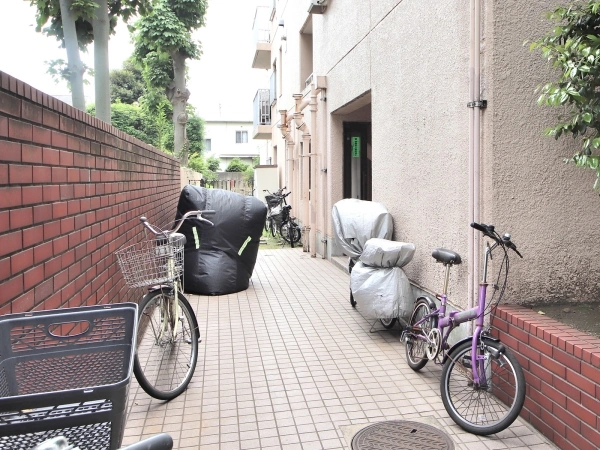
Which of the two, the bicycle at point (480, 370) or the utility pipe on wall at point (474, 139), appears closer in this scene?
the bicycle at point (480, 370)

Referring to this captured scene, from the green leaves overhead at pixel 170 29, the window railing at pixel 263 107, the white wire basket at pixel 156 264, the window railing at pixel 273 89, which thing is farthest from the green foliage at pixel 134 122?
the white wire basket at pixel 156 264

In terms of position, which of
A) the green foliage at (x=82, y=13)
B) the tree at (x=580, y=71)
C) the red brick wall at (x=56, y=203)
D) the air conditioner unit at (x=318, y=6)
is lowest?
the red brick wall at (x=56, y=203)

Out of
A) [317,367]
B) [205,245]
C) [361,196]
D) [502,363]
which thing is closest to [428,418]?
[502,363]

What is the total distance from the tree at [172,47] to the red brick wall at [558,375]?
13908 mm

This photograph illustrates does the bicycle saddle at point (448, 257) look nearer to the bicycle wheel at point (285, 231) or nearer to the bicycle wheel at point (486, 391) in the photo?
the bicycle wheel at point (486, 391)

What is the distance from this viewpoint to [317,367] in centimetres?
429

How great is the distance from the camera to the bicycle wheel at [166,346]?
3736mm

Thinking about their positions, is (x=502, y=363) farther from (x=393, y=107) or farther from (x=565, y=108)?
(x=393, y=107)

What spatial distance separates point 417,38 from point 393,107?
93 centimetres

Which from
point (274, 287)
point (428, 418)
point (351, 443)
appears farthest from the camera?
point (274, 287)

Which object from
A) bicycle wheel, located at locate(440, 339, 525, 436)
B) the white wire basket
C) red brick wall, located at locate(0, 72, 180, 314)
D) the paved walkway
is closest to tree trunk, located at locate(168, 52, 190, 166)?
the paved walkway

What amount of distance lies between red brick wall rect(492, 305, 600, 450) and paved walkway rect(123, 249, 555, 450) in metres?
0.15

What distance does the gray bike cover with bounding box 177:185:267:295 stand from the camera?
22.5 feet

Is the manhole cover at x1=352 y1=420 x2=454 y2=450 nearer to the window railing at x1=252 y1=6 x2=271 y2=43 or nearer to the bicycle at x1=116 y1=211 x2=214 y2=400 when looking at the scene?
the bicycle at x1=116 y1=211 x2=214 y2=400
